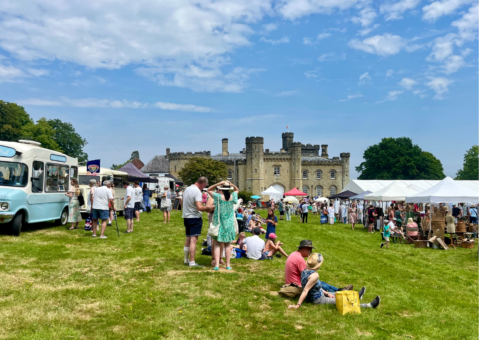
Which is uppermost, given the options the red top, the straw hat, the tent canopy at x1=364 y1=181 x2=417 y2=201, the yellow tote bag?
the tent canopy at x1=364 y1=181 x2=417 y2=201

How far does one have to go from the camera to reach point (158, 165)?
7631 centimetres

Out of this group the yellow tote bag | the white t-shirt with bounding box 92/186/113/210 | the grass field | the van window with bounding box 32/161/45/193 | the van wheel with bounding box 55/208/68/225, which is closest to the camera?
the grass field

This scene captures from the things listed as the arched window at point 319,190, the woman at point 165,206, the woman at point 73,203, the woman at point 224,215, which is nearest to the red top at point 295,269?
the woman at point 224,215

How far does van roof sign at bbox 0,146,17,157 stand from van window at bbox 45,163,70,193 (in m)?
1.54

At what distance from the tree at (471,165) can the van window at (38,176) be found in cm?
8340

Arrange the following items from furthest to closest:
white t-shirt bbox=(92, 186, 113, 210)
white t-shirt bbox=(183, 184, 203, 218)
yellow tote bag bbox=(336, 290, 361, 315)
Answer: white t-shirt bbox=(92, 186, 113, 210)
white t-shirt bbox=(183, 184, 203, 218)
yellow tote bag bbox=(336, 290, 361, 315)

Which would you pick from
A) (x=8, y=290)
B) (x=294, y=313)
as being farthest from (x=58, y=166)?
(x=294, y=313)

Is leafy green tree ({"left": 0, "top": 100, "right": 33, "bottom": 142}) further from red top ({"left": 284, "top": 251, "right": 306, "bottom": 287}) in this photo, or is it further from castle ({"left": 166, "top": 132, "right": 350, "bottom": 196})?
red top ({"left": 284, "top": 251, "right": 306, "bottom": 287})

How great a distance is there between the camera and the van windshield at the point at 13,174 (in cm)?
1060

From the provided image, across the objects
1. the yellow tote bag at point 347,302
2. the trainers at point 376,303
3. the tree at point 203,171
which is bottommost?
the trainers at point 376,303

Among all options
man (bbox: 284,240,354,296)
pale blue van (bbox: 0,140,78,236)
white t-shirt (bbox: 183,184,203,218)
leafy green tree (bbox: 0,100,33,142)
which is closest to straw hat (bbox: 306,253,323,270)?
man (bbox: 284,240,354,296)

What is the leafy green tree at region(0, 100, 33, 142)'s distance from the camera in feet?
153

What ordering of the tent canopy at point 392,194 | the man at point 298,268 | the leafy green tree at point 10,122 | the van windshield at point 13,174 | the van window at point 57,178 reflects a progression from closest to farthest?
the man at point 298,268, the van windshield at point 13,174, the van window at point 57,178, the tent canopy at point 392,194, the leafy green tree at point 10,122

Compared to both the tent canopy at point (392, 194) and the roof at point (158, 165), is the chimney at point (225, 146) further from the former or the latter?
the tent canopy at point (392, 194)
